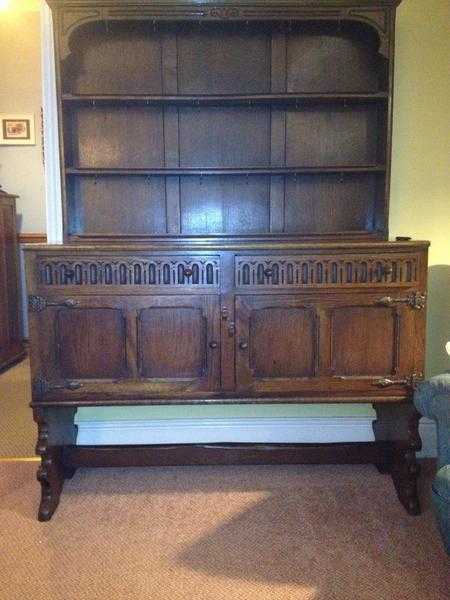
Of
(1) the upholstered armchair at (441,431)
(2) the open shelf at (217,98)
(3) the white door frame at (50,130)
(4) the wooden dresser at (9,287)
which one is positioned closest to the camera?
(1) the upholstered armchair at (441,431)

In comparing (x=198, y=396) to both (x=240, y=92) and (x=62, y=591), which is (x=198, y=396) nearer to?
(x=62, y=591)

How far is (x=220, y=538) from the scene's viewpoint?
164 centimetres

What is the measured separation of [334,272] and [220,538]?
99 centimetres

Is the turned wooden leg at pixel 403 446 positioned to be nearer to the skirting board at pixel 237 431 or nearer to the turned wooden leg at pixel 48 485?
the skirting board at pixel 237 431

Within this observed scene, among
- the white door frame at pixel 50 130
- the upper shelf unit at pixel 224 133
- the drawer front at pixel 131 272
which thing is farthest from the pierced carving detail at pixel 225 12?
the drawer front at pixel 131 272

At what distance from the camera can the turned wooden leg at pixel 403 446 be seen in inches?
70.4

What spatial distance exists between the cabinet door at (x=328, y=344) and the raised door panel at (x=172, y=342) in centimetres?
14

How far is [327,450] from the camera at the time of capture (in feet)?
6.86

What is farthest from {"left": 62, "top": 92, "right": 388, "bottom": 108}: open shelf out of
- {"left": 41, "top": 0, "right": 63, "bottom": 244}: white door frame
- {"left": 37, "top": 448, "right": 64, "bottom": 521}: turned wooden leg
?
{"left": 37, "top": 448, "right": 64, "bottom": 521}: turned wooden leg

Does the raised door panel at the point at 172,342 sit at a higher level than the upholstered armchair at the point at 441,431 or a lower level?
higher

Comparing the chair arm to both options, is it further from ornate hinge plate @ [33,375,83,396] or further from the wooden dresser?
the wooden dresser

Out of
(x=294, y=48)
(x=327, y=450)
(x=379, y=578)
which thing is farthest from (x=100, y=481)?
(x=294, y=48)

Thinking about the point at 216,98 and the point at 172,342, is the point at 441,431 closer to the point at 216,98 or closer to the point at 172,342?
the point at 172,342

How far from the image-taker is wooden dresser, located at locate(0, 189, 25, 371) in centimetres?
373
